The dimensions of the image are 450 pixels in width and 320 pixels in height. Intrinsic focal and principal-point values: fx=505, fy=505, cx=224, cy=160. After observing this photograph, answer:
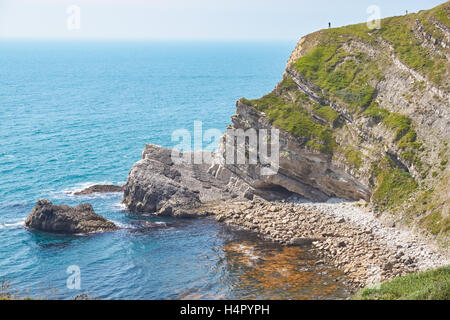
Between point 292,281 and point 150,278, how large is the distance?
45.8 feet

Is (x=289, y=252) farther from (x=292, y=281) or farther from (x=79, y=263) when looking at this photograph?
(x=79, y=263)

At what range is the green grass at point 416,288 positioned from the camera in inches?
1329

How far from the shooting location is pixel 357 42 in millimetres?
80062

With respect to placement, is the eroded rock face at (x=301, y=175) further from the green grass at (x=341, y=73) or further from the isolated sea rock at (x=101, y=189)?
the isolated sea rock at (x=101, y=189)

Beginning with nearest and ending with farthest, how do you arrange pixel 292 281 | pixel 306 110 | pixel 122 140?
pixel 292 281
pixel 306 110
pixel 122 140

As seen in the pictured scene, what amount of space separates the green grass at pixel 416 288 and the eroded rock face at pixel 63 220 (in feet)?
113

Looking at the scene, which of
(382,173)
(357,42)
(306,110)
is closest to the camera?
(382,173)

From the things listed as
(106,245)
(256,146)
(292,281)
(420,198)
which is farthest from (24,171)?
(420,198)

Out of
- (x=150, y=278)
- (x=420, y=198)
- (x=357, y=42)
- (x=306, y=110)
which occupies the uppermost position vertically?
(x=357, y=42)

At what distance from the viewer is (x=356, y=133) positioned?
6850 cm

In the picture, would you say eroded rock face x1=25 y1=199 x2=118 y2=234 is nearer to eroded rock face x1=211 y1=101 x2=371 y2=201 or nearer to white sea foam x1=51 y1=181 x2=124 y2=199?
white sea foam x1=51 y1=181 x2=124 y2=199

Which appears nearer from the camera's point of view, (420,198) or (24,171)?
(420,198)

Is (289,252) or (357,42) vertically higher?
(357,42)

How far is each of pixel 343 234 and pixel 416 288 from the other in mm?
19707
